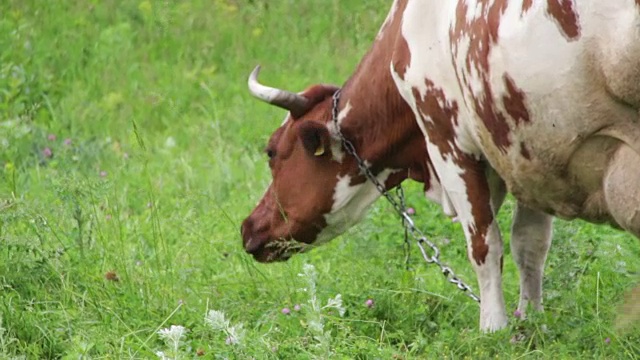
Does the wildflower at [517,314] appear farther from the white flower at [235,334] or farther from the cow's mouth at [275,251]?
the white flower at [235,334]

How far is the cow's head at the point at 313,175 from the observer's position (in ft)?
21.1

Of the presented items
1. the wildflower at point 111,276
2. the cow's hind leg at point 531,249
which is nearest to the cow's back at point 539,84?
the cow's hind leg at point 531,249

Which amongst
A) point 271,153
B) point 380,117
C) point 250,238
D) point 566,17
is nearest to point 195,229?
point 250,238

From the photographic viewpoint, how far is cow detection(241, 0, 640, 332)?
4.77 metres

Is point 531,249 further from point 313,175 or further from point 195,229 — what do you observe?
point 195,229

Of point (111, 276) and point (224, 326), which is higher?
point (224, 326)

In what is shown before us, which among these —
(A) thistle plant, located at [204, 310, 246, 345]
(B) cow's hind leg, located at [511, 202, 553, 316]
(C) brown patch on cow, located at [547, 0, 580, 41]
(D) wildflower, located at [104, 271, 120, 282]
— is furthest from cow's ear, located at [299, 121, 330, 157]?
(C) brown patch on cow, located at [547, 0, 580, 41]

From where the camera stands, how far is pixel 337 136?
6.47m

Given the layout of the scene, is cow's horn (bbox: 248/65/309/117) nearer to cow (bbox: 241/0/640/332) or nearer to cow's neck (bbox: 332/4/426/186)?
cow (bbox: 241/0/640/332)

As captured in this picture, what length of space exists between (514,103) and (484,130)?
0.34 metres

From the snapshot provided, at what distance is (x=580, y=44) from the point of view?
471 cm

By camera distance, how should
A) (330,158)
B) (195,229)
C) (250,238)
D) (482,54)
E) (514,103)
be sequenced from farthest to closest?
1. (195,229)
2. (250,238)
3. (330,158)
4. (482,54)
5. (514,103)

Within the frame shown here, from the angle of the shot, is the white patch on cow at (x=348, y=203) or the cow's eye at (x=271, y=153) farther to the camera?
the cow's eye at (x=271, y=153)

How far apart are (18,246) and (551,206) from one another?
2254 mm
